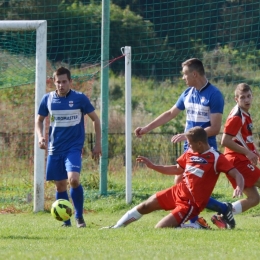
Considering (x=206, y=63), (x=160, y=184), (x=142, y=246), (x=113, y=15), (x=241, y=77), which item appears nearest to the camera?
(x=142, y=246)

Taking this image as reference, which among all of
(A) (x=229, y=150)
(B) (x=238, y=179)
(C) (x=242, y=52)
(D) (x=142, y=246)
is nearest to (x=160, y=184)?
(C) (x=242, y=52)

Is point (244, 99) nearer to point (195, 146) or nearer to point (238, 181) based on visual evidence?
point (195, 146)

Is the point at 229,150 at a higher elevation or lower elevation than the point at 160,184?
higher

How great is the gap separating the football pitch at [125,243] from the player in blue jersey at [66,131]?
2.04 feet

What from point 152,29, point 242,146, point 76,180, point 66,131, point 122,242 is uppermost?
point 152,29

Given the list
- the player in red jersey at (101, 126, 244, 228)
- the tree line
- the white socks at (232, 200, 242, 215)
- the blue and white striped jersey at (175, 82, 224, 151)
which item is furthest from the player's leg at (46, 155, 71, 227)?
the tree line

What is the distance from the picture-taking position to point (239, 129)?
29.1 ft

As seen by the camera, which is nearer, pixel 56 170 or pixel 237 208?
pixel 237 208

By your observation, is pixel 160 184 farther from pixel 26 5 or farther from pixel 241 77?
pixel 26 5

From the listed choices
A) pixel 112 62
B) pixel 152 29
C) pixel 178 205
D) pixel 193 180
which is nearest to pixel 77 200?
pixel 178 205

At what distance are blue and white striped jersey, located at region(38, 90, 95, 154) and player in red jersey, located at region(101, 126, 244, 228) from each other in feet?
4.17

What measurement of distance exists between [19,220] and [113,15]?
17.9m

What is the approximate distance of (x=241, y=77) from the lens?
56.6 feet

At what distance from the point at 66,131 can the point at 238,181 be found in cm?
242
